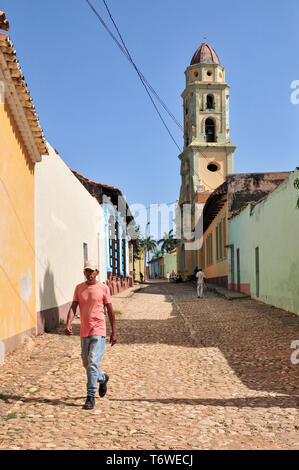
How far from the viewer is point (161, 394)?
5566 mm

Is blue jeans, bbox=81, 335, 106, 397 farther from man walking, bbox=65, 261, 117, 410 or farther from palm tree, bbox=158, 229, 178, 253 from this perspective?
palm tree, bbox=158, 229, 178, 253

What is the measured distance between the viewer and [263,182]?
80.8 feet

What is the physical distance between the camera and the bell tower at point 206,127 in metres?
40.7

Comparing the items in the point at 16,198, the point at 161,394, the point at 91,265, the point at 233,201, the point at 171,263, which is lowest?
the point at 171,263

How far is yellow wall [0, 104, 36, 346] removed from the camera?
7.38 metres

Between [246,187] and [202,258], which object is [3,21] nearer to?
[246,187]

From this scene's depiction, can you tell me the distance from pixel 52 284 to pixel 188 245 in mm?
34598

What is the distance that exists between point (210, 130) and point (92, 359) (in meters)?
38.4

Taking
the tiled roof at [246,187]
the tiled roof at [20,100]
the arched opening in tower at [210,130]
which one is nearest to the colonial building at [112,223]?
the tiled roof at [246,187]

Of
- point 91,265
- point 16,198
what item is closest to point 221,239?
point 16,198

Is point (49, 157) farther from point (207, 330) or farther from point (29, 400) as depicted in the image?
point (29, 400)

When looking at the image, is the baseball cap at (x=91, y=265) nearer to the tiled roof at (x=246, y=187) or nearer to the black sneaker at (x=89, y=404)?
the black sneaker at (x=89, y=404)

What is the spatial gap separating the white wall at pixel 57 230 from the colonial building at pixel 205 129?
25206 mm

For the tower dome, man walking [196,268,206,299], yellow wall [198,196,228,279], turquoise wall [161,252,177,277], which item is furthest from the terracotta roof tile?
turquoise wall [161,252,177,277]
